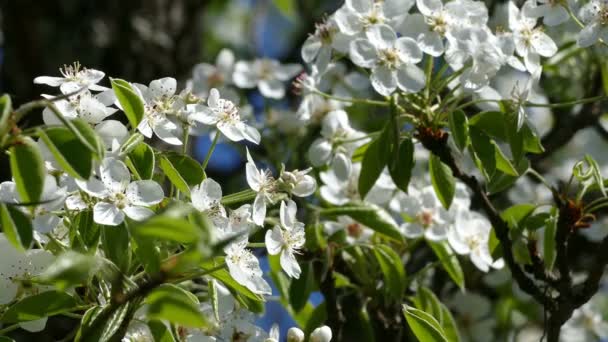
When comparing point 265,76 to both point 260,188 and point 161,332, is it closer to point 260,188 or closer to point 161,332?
point 260,188

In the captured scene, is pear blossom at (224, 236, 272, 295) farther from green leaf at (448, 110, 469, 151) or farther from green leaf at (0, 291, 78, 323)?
green leaf at (448, 110, 469, 151)

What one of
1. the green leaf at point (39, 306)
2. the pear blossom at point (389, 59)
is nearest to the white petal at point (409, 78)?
the pear blossom at point (389, 59)

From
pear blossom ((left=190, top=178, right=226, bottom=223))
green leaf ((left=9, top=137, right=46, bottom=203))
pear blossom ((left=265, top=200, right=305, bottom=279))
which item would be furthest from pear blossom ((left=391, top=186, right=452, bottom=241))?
green leaf ((left=9, top=137, right=46, bottom=203))

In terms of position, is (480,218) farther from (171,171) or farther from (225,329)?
(171,171)

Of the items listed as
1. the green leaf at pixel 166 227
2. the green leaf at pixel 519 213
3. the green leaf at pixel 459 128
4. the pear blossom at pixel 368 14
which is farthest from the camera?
the green leaf at pixel 519 213

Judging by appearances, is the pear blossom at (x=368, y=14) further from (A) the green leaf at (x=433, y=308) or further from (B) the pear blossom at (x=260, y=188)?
(A) the green leaf at (x=433, y=308)
